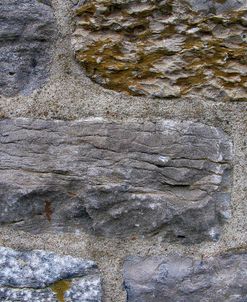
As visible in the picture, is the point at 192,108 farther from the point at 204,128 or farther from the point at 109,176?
the point at 109,176

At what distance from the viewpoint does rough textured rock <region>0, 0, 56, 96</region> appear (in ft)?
2.91

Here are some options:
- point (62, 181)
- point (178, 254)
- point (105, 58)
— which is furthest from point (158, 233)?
point (105, 58)

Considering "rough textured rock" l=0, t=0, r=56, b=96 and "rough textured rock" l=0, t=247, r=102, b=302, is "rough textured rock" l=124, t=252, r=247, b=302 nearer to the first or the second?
"rough textured rock" l=0, t=247, r=102, b=302

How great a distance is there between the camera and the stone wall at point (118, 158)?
0.88 metres

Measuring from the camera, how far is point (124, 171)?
34.8 inches

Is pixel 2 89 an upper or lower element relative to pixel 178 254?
upper

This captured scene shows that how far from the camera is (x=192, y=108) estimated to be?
893 mm

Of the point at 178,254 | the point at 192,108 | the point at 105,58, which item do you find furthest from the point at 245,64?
the point at 178,254

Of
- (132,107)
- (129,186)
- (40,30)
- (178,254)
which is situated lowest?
(178,254)

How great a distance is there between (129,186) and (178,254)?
0.45 feet

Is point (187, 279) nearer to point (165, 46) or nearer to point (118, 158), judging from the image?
point (118, 158)

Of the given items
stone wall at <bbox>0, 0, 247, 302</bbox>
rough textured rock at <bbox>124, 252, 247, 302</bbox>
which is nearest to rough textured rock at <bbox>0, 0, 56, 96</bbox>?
stone wall at <bbox>0, 0, 247, 302</bbox>

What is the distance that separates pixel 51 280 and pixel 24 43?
1.25 ft

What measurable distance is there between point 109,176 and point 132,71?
169mm
